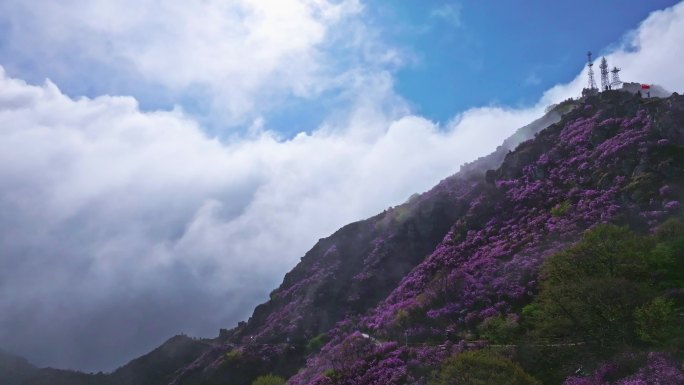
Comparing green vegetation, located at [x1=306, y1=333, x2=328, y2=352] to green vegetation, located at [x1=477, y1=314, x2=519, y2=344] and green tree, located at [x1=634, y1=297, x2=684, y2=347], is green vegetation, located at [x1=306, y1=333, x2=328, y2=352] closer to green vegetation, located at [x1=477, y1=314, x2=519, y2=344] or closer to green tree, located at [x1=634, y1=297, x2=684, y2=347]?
green vegetation, located at [x1=477, y1=314, x2=519, y2=344]

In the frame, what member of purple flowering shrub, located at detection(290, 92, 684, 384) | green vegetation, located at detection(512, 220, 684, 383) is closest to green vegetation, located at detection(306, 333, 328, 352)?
purple flowering shrub, located at detection(290, 92, 684, 384)

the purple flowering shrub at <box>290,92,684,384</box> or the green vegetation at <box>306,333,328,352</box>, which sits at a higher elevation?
the purple flowering shrub at <box>290,92,684,384</box>

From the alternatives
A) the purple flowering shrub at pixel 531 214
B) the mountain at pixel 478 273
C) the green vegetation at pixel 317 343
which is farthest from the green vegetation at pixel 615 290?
the green vegetation at pixel 317 343

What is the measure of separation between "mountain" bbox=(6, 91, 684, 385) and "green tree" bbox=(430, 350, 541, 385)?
26cm

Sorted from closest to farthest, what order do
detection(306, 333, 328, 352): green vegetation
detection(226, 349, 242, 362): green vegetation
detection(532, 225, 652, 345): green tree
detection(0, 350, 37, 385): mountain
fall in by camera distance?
1. detection(532, 225, 652, 345): green tree
2. detection(306, 333, 328, 352): green vegetation
3. detection(226, 349, 242, 362): green vegetation
4. detection(0, 350, 37, 385): mountain

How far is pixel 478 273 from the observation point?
215 ft

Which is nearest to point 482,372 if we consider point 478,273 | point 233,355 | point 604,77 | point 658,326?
point 658,326

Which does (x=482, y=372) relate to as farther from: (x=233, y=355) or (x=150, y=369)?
(x=150, y=369)

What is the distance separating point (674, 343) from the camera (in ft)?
121

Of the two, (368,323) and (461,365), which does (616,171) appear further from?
(461,365)

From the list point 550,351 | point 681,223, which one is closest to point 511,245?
point 681,223

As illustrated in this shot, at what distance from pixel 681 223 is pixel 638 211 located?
908 centimetres

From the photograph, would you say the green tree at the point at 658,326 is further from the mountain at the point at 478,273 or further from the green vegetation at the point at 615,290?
the mountain at the point at 478,273

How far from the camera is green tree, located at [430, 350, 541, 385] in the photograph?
111ft
